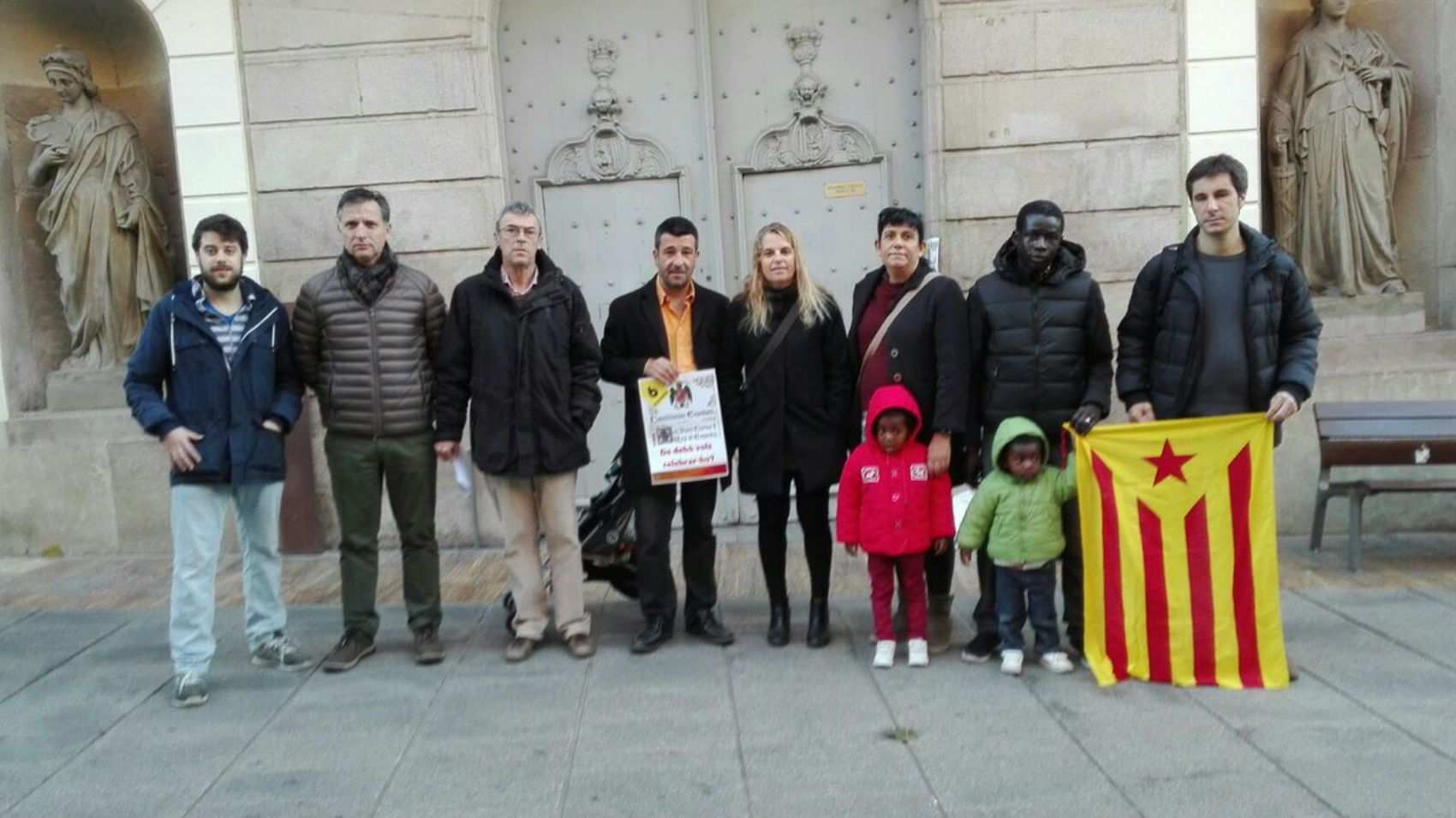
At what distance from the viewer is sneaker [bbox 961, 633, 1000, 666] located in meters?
5.33

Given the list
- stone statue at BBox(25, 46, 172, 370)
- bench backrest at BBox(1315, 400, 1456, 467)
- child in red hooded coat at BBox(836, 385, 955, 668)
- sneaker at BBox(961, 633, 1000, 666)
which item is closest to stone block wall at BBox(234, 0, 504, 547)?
stone statue at BBox(25, 46, 172, 370)

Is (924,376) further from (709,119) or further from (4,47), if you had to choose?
(4,47)

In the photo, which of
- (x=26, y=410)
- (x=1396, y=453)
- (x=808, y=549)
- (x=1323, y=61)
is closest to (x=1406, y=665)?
(x=1396, y=453)

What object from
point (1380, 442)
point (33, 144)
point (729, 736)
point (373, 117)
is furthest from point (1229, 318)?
point (33, 144)

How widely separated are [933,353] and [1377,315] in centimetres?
440

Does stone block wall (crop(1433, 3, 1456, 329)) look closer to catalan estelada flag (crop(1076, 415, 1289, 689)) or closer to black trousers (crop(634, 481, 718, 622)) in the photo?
catalan estelada flag (crop(1076, 415, 1289, 689))

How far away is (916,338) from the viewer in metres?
5.30

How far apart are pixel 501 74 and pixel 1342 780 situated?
21.2 feet

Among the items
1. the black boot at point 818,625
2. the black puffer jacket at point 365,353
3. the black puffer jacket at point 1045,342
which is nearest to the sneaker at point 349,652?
the black puffer jacket at point 365,353

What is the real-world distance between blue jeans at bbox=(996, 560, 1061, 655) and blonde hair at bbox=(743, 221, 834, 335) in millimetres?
1359

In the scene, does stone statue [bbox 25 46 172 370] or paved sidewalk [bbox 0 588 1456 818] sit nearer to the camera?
paved sidewalk [bbox 0 588 1456 818]

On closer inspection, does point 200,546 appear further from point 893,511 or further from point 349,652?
point 893,511

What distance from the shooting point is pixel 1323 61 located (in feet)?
26.3

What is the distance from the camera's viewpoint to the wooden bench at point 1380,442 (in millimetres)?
6797
